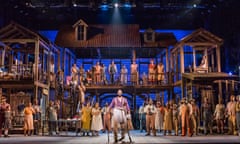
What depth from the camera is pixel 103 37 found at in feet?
96.4

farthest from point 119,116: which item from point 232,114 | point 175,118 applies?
point 232,114

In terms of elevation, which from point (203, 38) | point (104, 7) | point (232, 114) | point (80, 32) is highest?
point (104, 7)

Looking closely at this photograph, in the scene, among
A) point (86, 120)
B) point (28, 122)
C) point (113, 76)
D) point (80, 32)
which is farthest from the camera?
point (80, 32)

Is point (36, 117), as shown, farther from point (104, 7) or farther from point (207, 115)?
point (104, 7)

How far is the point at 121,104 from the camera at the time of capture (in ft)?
42.9

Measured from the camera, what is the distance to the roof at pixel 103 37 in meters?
28.5

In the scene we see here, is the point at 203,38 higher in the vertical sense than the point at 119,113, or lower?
higher

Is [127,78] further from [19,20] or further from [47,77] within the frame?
[19,20]

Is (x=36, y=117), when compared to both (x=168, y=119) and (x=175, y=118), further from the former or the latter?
(x=175, y=118)

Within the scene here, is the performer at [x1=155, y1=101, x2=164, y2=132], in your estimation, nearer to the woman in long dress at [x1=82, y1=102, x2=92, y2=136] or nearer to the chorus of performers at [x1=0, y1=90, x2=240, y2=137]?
the chorus of performers at [x1=0, y1=90, x2=240, y2=137]

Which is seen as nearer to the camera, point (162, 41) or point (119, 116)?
point (119, 116)

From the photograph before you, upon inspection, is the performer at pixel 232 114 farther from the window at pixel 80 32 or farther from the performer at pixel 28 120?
the window at pixel 80 32

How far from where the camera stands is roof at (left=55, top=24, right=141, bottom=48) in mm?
28531

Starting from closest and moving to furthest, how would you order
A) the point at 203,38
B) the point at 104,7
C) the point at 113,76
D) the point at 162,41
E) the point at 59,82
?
the point at 203,38 < the point at 59,82 < the point at 113,76 < the point at 162,41 < the point at 104,7
